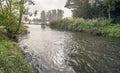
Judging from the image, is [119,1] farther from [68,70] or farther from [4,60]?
[4,60]

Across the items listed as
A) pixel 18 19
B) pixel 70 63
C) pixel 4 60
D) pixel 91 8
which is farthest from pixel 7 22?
pixel 91 8

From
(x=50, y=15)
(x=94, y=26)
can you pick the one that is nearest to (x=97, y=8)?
(x=94, y=26)

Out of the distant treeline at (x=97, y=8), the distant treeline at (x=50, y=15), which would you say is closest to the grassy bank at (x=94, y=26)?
the distant treeline at (x=97, y=8)

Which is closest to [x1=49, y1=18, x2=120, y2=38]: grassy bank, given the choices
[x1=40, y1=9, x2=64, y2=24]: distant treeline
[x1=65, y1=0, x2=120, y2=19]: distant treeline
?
[x1=65, y1=0, x2=120, y2=19]: distant treeline

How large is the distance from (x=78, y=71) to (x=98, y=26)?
87.5 ft

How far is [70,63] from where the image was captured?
A: 12938 millimetres

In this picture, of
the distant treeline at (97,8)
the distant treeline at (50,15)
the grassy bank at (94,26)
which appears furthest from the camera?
the distant treeline at (50,15)

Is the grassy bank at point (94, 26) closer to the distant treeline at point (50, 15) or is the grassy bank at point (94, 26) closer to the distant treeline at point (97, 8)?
the distant treeline at point (97, 8)

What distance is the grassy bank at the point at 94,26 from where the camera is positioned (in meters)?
30.6

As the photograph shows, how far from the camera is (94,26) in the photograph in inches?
1489

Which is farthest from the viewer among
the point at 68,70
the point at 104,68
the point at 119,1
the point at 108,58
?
the point at 119,1

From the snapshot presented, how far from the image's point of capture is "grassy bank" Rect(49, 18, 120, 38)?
30622mm

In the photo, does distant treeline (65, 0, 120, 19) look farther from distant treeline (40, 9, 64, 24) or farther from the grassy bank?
distant treeline (40, 9, 64, 24)

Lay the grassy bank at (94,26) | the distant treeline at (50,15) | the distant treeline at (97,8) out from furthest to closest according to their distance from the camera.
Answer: the distant treeline at (50,15) → the distant treeline at (97,8) → the grassy bank at (94,26)
